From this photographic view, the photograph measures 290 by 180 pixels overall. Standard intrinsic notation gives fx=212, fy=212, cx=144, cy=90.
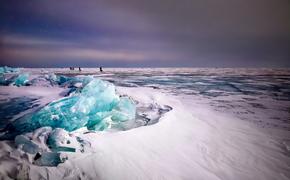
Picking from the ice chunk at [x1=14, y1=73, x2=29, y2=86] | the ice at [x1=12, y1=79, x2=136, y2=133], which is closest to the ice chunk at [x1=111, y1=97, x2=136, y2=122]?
the ice at [x1=12, y1=79, x2=136, y2=133]

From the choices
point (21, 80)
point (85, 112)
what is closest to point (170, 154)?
point (85, 112)

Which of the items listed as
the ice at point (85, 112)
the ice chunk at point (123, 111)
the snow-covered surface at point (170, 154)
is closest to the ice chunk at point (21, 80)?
the ice at point (85, 112)

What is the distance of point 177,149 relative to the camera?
7.37 feet

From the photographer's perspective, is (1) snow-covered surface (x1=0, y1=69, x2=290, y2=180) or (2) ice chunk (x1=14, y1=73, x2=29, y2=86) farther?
(2) ice chunk (x1=14, y1=73, x2=29, y2=86)

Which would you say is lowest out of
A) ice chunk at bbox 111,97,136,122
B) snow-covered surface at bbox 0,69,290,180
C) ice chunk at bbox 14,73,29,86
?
snow-covered surface at bbox 0,69,290,180

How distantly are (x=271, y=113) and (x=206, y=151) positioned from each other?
2.42 meters

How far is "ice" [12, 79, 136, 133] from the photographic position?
8.07ft

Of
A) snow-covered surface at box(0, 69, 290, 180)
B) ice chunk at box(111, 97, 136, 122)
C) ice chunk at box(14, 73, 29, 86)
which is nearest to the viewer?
snow-covered surface at box(0, 69, 290, 180)

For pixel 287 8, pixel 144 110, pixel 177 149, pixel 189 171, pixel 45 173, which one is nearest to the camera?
pixel 45 173

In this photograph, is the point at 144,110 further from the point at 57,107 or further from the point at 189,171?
the point at 189,171

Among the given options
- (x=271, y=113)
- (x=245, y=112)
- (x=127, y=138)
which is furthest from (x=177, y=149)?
(x=271, y=113)

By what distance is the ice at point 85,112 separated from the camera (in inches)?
A: 96.8

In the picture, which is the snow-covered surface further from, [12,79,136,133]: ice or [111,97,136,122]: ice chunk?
[111,97,136,122]: ice chunk

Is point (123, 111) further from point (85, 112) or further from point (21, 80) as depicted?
point (21, 80)
